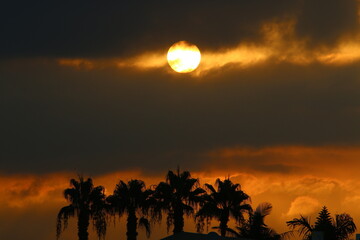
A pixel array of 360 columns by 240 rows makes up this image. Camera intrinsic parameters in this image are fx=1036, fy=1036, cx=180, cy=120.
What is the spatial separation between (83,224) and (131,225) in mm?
4781

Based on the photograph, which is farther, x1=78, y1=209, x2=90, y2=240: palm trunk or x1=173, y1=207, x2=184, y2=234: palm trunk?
x1=78, y1=209, x2=90, y2=240: palm trunk

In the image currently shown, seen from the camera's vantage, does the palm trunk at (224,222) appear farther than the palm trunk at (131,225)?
Yes

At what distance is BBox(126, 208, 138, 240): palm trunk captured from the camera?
98375 millimetres

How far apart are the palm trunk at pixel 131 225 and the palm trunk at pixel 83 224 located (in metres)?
4.07

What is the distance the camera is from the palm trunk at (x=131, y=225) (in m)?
98.4

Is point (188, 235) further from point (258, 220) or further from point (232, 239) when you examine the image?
point (258, 220)

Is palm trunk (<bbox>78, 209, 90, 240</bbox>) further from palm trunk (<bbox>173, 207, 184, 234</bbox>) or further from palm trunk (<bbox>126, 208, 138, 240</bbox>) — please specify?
palm trunk (<bbox>173, 207, 184, 234</bbox>)

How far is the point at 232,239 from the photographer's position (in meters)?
Answer: 81.4

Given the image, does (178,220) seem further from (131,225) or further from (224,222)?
(224,222)

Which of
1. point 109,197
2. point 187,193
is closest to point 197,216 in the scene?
point 187,193

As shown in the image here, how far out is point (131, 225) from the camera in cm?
9850

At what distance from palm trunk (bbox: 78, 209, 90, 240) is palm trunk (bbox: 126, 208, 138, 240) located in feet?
13.3

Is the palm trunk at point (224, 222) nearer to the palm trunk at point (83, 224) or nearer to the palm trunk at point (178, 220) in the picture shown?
the palm trunk at point (178, 220)

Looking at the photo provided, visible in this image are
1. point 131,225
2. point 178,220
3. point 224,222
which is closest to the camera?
point 178,220
